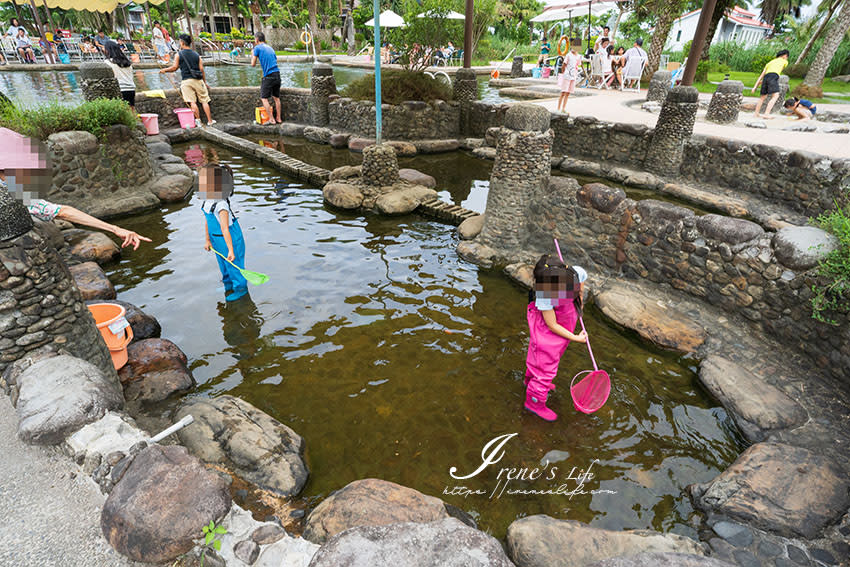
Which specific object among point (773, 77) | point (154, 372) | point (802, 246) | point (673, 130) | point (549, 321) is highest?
point (773, 77)

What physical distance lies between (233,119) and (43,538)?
16.2 meters

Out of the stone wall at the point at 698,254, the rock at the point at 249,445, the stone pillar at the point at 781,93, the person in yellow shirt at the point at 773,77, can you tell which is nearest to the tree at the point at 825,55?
the stone pillar at the point at 781,93

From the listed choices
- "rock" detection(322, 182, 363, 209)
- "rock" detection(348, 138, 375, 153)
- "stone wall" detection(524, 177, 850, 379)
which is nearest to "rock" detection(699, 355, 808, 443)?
"stone wall" detection(524, 177, 850, 379)

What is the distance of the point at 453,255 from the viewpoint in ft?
23.8

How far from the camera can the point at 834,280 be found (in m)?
4.12

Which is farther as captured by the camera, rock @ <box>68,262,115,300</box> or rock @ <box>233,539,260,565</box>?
rock @ <box>68,262,115,300</box>

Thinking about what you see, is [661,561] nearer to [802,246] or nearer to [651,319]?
[651,319]

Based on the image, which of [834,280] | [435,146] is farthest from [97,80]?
[834,280]

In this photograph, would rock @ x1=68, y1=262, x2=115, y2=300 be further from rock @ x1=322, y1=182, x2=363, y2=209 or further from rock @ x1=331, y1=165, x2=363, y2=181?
rock @ x1=331, y1=165, x2=363, y2=181

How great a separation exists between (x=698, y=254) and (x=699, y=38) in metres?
6.57

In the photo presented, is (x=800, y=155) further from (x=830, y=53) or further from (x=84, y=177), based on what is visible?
(x=84, y=177)

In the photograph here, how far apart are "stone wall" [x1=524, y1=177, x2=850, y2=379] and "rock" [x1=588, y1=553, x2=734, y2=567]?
→ 3332 mm

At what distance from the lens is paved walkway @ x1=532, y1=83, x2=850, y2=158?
31.7ft

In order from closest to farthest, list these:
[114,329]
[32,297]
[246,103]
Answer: [32,297] < [114,329] < [246,103]
